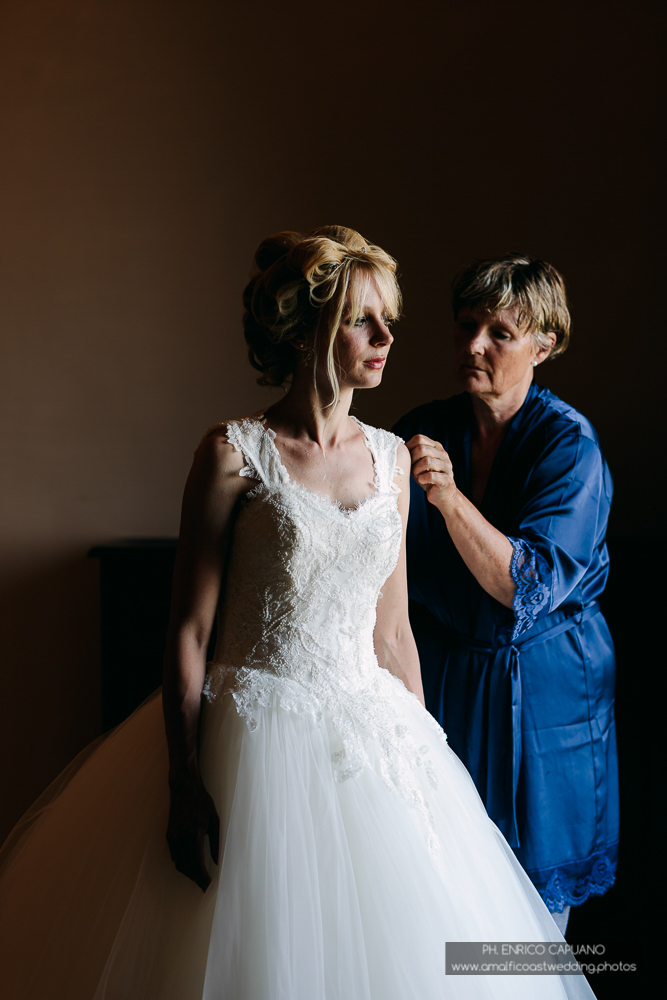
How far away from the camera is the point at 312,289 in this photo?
1.25 m

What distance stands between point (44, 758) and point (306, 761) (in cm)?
186

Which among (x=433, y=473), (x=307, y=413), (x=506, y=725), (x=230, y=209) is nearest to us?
(x=307, y=413)

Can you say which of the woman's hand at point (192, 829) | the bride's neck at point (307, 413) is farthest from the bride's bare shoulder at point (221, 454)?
the woman's hand at point (192, 829)

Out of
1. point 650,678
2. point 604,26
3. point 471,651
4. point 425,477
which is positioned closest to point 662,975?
point 650,678

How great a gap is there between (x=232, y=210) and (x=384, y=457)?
4.92ft

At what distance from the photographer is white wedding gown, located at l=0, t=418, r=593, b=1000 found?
1.03m

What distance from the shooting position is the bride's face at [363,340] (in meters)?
1.28

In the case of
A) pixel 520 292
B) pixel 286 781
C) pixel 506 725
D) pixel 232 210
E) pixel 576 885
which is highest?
pixel 232 210

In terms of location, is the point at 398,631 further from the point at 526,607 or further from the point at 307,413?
the point at 307,413

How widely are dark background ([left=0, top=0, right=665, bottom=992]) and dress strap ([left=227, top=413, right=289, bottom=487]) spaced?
134cm

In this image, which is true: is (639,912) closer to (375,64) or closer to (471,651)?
(471,651)

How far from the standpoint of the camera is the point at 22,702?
2.66 meters

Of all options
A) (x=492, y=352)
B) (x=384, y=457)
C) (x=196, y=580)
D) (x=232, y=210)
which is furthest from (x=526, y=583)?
(x=232, y=210)

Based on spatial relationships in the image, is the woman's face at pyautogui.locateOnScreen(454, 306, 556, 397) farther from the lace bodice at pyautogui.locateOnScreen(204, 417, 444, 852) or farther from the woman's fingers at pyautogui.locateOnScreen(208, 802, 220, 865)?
the woman's fingers at pyautogui.locateOnScreen(208, 802, 220, 865)
